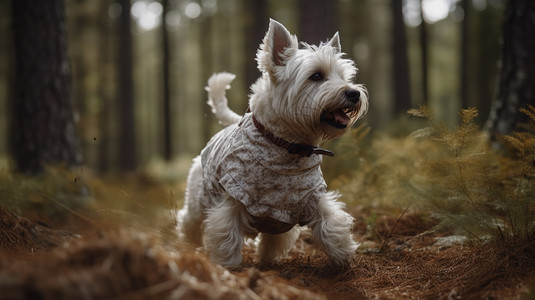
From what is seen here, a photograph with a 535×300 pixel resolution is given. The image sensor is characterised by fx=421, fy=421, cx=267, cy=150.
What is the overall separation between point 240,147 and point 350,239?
4.12 feet

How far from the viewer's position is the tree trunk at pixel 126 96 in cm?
1503

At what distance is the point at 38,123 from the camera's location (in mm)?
6543

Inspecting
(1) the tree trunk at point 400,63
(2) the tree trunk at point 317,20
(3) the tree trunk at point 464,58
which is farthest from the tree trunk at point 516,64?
(3) the tree trunk at point 464,58

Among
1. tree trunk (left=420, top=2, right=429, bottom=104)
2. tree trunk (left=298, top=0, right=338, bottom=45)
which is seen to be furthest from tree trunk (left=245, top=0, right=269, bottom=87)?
tree trunk (left=420, top=2, right=429, bottom=104)

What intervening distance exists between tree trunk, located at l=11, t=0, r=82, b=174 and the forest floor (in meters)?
2.12

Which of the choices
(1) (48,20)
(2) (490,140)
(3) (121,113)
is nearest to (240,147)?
(2) (490,140)

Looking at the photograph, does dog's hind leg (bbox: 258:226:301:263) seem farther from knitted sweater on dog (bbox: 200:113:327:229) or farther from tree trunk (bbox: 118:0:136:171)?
tree trunk (bbox: 118:0:136:171)

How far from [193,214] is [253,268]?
185 cm

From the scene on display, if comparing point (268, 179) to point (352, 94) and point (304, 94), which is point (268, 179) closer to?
point (304, 94)

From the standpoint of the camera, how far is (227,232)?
3.64 m

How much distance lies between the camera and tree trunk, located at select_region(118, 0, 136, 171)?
592 inches

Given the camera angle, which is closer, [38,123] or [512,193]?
[512,193]

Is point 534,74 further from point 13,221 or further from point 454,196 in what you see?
point 13,221

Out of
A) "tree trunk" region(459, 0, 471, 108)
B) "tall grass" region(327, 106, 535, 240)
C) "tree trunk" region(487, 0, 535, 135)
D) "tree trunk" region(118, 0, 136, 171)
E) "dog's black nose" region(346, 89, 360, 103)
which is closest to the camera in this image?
"tall grass" region(327, 106, 535, 240)
